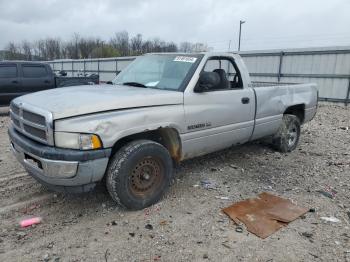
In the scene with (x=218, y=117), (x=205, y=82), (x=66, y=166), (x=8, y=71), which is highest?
(x=205, y=82)

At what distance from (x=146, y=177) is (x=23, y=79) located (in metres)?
9.29

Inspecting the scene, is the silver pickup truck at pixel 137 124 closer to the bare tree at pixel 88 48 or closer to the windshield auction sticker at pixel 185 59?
the windshield auction sticker at pixel 185 59

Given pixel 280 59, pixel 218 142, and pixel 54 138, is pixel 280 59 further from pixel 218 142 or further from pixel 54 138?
pixel 54 138

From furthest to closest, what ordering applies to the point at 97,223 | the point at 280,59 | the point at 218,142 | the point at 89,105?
the point at 280,59 → the point at 218,142 → the point at 97,223 → the point at 89,105

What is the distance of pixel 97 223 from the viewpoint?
11.8ft

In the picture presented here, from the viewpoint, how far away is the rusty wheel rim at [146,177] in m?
3.76

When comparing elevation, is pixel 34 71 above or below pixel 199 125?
above

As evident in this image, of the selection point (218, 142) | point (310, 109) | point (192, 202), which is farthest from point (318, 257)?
point (310, 109)

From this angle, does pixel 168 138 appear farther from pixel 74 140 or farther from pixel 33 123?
pixel 33 123

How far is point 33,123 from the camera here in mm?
3436

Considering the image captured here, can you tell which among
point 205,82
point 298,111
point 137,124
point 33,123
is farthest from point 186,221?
point 298,111

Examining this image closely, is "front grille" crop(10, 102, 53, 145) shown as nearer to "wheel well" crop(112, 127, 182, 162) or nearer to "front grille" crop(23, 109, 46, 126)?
"front grille" crop(23, 109, 46, 126)

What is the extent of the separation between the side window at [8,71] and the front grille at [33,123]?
322 inches

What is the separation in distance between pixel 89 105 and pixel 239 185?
8.23 ft
